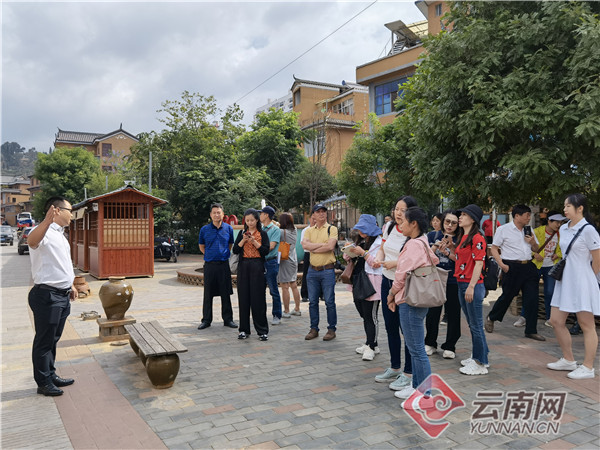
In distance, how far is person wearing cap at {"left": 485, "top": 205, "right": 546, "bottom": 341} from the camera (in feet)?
21.0

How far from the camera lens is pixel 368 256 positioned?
5.15 metres

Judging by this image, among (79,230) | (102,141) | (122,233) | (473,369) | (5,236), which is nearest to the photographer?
(473,369)

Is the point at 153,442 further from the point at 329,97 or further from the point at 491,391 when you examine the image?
the point at 329,97

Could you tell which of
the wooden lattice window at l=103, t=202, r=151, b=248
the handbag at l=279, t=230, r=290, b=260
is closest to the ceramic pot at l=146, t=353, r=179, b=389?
the handbag at l=279, t=230, r=290, b=260

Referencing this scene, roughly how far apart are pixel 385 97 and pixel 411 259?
957 inches

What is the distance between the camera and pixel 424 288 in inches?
151

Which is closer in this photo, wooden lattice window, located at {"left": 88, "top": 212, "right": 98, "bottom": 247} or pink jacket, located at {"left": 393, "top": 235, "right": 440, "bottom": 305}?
pink jacket, located at {"left": 393, "top": 235, "right": 440, "bottom": 305}

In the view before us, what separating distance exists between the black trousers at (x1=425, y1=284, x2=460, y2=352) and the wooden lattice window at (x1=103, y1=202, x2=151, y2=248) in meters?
11.2

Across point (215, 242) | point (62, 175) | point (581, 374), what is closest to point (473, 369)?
point (581, 374)

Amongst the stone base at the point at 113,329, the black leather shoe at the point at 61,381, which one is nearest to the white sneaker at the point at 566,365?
the black leather shoe at the point at 61,381

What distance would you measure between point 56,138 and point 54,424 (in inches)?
2992

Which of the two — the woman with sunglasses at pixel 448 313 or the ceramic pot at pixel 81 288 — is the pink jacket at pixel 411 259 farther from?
the ceramic pot at pixel 81 288

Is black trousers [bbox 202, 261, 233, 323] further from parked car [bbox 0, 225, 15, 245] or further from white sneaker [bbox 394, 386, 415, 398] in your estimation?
parked car [bbox 0, 225, 15, 245]

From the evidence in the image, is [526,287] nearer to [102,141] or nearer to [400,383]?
[400,383]
